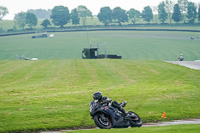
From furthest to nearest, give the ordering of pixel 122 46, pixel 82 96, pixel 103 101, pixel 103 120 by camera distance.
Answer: pixel 122 46 → pixel 82 96 → pixel 103 101 → pixel 103 120

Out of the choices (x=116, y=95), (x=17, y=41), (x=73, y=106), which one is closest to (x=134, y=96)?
(x=116, y=95)

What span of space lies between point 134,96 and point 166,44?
102136 millimetres

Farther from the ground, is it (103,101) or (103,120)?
(103,101)

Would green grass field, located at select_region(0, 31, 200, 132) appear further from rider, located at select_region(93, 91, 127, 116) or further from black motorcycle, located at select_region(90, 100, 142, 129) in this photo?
rider, located at select_region(93, 91, 127, 116)

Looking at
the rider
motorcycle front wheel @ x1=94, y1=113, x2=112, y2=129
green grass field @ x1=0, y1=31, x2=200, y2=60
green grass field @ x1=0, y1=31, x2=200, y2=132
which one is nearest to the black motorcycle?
motorcycle front wheel @ x1=94, y1=113, x2=112, y2=129

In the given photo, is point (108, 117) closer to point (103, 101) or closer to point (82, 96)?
point (103, 101)

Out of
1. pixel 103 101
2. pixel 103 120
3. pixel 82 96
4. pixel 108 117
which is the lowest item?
pixel 82 96

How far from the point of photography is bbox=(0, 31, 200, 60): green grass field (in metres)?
100

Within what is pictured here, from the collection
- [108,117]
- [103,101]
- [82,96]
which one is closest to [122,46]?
[82,96]

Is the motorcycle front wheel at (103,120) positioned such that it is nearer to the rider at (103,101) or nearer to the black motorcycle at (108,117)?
the black motorcycle at (108,117)

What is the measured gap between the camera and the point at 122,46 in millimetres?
122375

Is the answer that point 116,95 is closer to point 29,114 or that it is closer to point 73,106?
point 73,106

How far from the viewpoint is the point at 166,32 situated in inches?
6063

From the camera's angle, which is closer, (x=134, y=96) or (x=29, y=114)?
(x=29, y=114)
